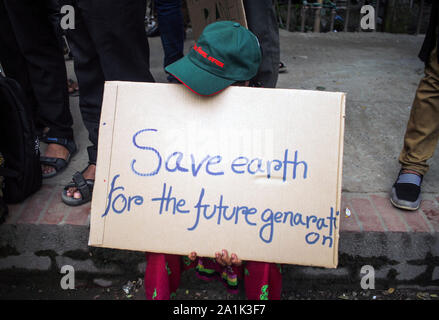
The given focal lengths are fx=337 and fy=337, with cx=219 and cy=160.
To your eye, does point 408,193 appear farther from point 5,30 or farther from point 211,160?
point 5,30

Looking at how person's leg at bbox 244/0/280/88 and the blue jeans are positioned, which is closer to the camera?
person's leg at bbox 244/0/280/88

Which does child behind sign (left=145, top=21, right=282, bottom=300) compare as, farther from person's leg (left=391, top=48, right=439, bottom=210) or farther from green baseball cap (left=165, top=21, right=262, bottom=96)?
person's leg (left=391, top=48, right=439, bottom=210)

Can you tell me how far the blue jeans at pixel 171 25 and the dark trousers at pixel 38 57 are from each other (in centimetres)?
70

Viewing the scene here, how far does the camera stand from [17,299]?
4.58 feet

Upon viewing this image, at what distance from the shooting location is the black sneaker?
1348 mm

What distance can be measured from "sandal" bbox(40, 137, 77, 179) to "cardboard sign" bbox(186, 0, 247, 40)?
2.74 ft

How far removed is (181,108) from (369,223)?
2.84ft

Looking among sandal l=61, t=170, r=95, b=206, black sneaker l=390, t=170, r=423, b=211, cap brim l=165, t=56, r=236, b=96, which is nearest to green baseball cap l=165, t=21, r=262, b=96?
cap brim l=165, t=56, r=236, b=96

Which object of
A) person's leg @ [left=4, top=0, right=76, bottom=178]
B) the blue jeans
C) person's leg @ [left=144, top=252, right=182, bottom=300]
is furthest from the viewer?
the blue jeans

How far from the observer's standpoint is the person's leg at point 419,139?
1324 millimetres

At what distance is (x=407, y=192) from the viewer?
137 centimetres

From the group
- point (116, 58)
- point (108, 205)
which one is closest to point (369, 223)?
point (108, 205)

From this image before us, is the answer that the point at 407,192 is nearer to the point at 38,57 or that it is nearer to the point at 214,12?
the point at 214,12
